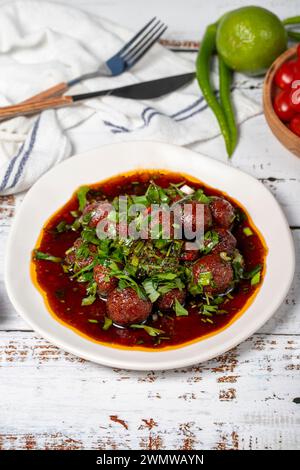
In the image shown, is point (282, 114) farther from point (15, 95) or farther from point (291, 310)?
point (15, 95)

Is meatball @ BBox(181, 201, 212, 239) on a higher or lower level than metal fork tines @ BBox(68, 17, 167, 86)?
lower

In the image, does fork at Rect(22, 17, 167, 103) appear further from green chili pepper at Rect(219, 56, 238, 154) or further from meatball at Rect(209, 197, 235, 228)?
meatball at Rect(209, 197, 235, 228)

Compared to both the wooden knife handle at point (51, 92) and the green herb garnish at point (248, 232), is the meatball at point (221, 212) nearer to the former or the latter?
the green herb garnish at point (248, 232)

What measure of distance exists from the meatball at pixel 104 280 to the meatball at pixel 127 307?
67 millimetres

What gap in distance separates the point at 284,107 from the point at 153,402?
2074 millimetres

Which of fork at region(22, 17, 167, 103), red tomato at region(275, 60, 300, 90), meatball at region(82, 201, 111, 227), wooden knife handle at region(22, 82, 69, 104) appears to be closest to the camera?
meatball at region(82, 201, 111, 227)

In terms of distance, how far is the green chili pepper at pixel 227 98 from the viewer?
4367 mm

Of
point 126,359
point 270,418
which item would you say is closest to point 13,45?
point 126,359

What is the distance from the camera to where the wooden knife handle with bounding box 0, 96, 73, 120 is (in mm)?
4273

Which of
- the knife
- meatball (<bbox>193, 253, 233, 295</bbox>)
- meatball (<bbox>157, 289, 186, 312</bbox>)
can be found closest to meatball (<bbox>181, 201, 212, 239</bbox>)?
meatball (<bbox>193, 253, 233, 295</bbox>)

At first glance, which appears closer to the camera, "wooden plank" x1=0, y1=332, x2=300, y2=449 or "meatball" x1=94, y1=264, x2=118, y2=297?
"wooden plank" x1=0, y1=332, x2=300, y2=449

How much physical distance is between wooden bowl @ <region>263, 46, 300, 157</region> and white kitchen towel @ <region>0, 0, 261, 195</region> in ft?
0.91

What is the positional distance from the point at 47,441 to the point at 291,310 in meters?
1.42

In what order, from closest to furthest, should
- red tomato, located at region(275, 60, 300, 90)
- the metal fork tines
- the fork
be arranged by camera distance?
red tomato, located at region(275, 60, 300, 90)
the fork
the metal fork tines
